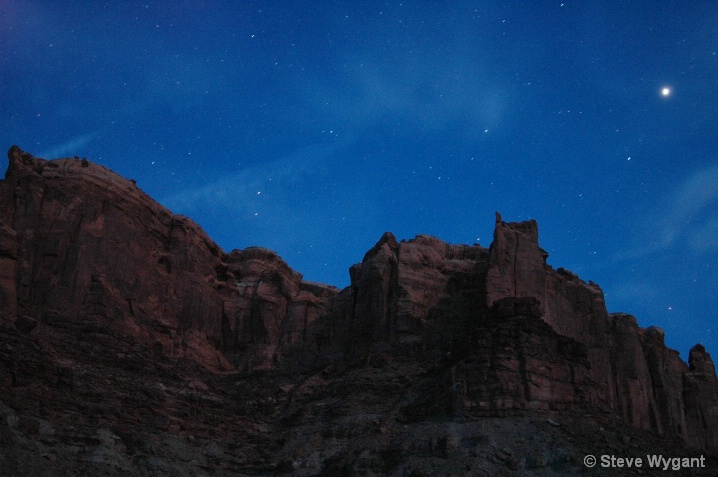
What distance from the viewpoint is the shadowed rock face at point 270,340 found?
206 feet

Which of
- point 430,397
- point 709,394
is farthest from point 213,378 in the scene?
point 709,394

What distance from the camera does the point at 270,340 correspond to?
86938 millimetres

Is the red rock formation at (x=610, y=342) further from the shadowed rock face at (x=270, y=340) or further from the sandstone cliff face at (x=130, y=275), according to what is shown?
the sandstone cliff face at (x=130, y=275)

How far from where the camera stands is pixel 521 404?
62.2 metres

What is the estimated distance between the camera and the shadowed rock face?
62.8 m

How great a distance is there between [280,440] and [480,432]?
1540 cm

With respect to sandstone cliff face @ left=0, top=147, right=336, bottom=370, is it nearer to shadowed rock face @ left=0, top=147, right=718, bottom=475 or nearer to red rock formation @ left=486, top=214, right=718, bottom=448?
shadowed rock face @ left=0, top=147, right=718, bottom=475

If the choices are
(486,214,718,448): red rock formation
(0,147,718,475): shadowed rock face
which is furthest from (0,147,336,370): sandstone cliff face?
(486,214,718,448): red rock formation

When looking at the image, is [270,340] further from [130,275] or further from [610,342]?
[610,342]

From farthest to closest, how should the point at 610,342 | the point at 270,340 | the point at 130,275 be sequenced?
the point at 270,340 → the point at 610,342 → the point at 130,275

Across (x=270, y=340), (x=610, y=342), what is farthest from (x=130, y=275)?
(x=610, y=342)

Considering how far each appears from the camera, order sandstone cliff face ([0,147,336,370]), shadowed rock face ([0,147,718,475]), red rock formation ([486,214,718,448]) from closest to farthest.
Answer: shadowed rock face ([0,147,718,475]), sandstone cliff face ([0,147,336,370]), red rock formation ([486,214,718,448])

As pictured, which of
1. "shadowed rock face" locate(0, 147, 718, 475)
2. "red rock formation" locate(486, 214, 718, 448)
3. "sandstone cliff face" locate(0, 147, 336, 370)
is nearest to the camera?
"shadowed rock face" locate(0, 147, 718, 475)

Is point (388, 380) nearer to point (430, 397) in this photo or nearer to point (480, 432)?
point (430, 397)
